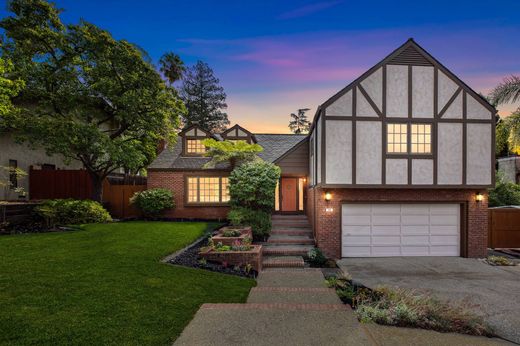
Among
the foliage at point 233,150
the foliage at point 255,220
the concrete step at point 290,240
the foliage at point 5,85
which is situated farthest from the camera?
the foliage at point 233,150

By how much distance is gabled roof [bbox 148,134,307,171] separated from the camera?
1519cm

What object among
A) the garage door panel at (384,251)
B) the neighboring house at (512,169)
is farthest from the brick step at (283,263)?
the neighboring house at (512,169)

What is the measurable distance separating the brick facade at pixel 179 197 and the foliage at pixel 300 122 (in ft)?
103

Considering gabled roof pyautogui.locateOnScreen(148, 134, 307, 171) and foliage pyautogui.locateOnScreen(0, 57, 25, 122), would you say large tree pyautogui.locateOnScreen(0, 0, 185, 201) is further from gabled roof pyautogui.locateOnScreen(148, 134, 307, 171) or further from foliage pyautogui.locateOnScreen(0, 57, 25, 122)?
foliage pyautogui.locateOnScreen(0, 57, 25, 122)

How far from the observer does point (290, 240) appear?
1096 cm

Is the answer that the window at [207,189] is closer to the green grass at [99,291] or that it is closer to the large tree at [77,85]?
the large tree at [77,85]

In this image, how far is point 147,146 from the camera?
646 inches

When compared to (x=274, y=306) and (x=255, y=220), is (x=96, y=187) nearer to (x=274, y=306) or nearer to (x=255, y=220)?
(x=255, y=220)

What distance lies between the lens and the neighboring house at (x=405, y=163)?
9922 millimetres

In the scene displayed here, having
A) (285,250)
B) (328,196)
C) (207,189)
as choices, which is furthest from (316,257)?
(207,189)

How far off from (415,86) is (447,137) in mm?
2262

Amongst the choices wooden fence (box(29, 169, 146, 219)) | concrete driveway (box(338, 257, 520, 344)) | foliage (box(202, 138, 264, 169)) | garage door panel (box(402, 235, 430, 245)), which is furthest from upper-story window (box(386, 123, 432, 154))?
wooden fence (box(29, 169, 146, 219))

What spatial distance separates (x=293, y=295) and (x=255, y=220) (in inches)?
209

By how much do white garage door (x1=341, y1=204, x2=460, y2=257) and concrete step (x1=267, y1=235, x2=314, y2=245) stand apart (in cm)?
145
